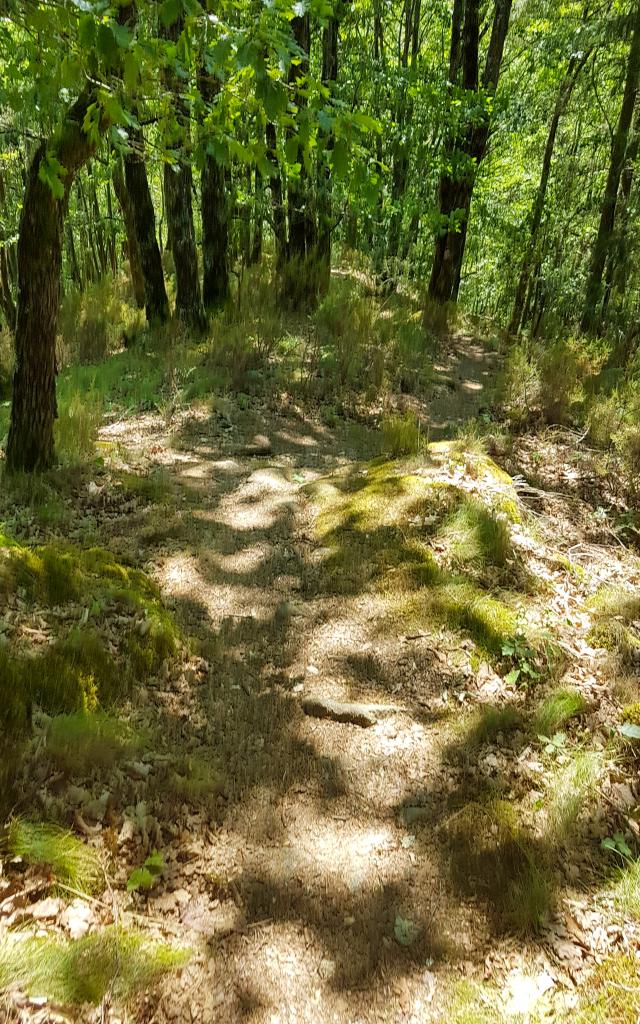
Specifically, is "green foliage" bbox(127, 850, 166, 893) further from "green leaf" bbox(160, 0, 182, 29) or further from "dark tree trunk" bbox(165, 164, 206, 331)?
"dark tree trunk" bbox(165, 164, 206, 331)

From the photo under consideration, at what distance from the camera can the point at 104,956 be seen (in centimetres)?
186

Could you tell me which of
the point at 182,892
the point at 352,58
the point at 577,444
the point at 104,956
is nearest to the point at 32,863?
the point at 104,956

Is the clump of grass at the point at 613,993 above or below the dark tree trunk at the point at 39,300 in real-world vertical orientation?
below

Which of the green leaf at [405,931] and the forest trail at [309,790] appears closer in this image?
the forest trail at [309,790]

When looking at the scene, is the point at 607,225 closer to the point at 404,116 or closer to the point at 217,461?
the point at 404,116

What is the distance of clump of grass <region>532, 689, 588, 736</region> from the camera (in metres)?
2.93

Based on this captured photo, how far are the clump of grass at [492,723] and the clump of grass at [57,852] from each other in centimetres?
175

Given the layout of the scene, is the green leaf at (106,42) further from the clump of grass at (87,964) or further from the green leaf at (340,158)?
the clump of grass at (87,964)

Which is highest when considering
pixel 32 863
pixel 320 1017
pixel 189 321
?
pixel 189 321

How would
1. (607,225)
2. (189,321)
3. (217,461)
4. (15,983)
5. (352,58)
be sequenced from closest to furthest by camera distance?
(15,983) < (217,461) < (189,321) < (352,58) < (607,225)

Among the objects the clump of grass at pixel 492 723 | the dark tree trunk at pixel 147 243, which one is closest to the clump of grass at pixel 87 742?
the clump of grass at pixel 492 723

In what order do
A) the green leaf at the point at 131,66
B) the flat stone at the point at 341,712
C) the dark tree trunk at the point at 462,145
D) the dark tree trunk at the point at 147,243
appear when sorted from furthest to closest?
1. the dark tree trunk at the point at 462,145
2. the dark tree trunk at the point at 147,243
3. the flat stone at the point at 341,712
4. the green leaf at the point at 131,66

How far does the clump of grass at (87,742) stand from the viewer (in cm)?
239

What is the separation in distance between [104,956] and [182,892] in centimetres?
42
